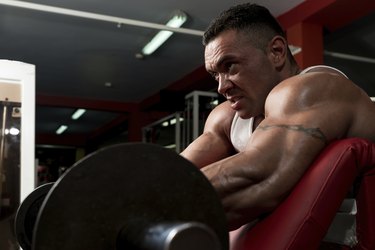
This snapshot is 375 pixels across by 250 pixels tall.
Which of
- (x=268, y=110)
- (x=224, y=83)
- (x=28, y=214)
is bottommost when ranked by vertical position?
(x=28, y=214)

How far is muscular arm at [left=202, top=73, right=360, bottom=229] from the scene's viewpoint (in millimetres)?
1008

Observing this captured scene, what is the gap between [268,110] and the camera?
1.19 metres

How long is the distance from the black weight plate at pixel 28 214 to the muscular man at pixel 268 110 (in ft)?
1.43

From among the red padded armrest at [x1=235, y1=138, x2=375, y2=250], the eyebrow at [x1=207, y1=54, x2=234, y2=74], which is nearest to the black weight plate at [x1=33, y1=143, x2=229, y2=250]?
the red padded armrest at [x1=235, y1=138, x2=375, y2=250]

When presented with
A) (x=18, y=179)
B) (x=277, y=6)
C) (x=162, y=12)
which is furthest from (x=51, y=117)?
(x=18, y=179)

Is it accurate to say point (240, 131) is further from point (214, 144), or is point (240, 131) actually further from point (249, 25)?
point (249, 25)

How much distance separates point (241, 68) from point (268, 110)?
0.63 ft

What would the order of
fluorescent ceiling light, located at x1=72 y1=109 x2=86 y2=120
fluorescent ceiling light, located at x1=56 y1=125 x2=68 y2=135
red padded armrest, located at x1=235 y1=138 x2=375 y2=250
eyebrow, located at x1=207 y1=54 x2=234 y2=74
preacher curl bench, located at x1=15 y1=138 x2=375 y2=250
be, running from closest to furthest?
1. preacher curl bench, located at x1=15 y1=138 x2=375 y2=250
2. red padded armrest, located at x1=235 y1=138 x2=375 y2=250
3. eyebrow, located at x1=207 y1=54 x2=234 y2=74
4. fluorescent ceiling light, located at x1=72 y1=109 x2=86 y2=120
5. fluorescent ceiling light, located at x1=56 y1=125 x2=68 y2=135

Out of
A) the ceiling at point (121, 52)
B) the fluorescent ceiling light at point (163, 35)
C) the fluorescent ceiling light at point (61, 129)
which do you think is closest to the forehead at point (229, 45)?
the ceiling at point (121, 52)

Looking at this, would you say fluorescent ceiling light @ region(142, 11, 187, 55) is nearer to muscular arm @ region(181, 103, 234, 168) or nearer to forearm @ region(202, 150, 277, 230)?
muscular arm @ region(181, 103, 234, 168)

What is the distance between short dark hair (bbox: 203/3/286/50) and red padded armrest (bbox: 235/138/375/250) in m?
0.45

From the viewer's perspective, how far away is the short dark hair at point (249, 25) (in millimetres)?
1345

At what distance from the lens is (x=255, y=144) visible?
1.05 meters

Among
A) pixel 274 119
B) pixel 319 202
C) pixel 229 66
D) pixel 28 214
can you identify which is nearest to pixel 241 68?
pixel 229 66
